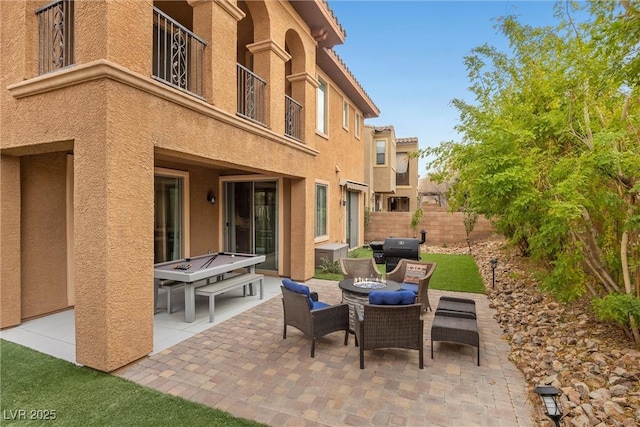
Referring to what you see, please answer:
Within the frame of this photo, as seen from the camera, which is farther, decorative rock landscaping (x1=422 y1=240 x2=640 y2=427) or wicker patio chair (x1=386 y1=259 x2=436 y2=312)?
wicker patio chair (x1=386 y1=259 x2=436 y2=312)

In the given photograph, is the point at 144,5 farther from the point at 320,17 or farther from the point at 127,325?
the point at 320,17

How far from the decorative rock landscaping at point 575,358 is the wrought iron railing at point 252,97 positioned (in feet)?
24.3

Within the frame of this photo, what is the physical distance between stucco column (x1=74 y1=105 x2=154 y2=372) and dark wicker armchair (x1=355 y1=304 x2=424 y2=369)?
339cm

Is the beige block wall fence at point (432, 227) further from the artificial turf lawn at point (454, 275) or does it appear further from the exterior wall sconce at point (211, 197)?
the exterior wall sconce at point (211, 197)

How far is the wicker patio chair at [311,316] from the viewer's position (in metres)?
5.24

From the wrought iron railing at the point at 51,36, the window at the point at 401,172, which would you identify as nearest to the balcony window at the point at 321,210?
the wrought iron railing at the point at 51,36

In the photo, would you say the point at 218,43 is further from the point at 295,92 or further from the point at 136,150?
the point at 295,92

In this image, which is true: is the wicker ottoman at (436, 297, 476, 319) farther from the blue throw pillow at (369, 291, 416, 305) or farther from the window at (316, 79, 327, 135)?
the window at (316, 79, 327, 135)

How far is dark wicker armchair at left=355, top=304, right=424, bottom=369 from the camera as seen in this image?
4738 mm

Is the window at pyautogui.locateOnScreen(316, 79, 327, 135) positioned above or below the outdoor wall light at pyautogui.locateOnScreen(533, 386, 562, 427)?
above

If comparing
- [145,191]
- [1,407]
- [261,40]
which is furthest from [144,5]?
[1,407]

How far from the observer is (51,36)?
5504 mm

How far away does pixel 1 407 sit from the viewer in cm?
387

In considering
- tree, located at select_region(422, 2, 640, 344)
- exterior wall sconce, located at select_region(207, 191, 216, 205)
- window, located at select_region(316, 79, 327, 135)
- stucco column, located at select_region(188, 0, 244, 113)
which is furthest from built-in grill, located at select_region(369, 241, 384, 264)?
stucco column, located at select_region(188, 0, 244, 113)
